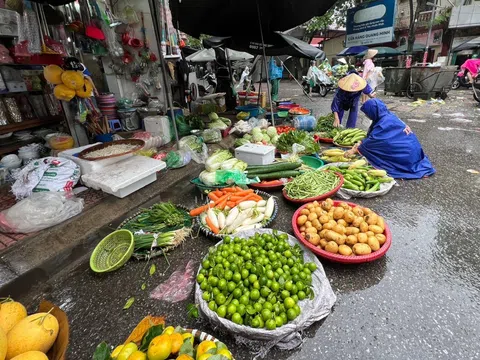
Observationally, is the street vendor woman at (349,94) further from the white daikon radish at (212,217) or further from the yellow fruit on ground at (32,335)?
the yellow fruit on ground at (32,335)

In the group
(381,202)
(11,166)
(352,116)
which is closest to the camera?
(381,202)

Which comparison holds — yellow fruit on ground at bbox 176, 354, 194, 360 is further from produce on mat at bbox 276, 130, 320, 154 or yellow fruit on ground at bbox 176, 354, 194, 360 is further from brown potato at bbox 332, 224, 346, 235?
produce on mat at bbox 276, 130, 320, 154

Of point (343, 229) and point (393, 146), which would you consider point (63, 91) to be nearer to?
point (343, 229)

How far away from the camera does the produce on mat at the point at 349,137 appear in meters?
5.65

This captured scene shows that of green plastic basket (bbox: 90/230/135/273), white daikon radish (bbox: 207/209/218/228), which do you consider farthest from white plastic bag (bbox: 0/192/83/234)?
white daikon radish (bbox: 207/209/218/228)

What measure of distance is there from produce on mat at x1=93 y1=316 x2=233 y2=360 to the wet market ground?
54 cm

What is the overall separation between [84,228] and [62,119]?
3.55 metres

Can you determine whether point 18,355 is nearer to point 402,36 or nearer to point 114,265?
point 114,265

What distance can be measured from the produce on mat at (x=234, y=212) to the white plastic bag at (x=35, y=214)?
1.57 metres

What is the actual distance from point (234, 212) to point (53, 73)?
363 cm

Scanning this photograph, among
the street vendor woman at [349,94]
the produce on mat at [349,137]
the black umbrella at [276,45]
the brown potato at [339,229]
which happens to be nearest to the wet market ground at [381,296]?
the brown potato at [339,229]

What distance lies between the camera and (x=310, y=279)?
2008mm

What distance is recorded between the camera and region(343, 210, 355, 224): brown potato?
102 inches

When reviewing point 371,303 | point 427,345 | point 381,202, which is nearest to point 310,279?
point 371,303
